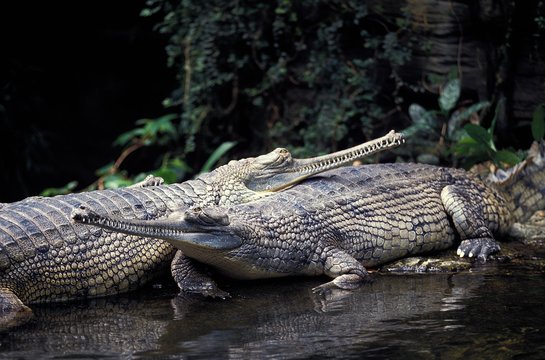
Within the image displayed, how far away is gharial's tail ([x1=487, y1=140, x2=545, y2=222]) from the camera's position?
21.2 feet

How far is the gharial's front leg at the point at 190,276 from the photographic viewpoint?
518 centimetres

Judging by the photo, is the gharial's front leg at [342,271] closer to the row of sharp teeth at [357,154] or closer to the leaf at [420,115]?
the row of sharp teeth at [357,154]

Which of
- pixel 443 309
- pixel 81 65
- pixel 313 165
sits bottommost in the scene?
pixel 443 309

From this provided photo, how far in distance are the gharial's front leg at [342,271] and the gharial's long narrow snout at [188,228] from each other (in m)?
0.65

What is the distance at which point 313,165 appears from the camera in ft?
20.1

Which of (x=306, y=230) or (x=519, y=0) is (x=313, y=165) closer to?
(x=306, y=230)

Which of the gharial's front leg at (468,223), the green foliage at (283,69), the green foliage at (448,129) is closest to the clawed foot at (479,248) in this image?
the gharial's front leg at (468,223)

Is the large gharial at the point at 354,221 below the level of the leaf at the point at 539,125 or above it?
below

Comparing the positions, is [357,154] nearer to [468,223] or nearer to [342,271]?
[468,223]

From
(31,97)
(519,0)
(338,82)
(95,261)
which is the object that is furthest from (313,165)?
(31,97)

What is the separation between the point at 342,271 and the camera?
527 cm

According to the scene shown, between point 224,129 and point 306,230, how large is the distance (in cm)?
499

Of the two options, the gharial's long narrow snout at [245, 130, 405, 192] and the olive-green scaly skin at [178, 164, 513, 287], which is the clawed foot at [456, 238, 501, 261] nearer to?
the olive-green scaly skin at [178, 164, 513, 287]

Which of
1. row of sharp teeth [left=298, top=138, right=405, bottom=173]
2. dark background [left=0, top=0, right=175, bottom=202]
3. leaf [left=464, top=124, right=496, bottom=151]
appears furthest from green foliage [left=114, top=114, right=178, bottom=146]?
row of sharp teeth [left=298, top=138, right=405, bottom=173]
